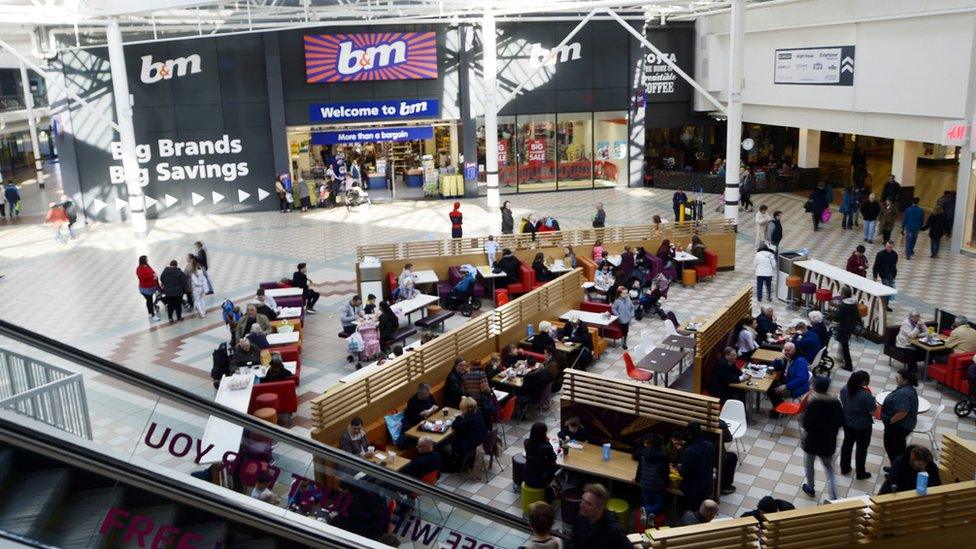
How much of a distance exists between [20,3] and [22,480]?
22870 mm

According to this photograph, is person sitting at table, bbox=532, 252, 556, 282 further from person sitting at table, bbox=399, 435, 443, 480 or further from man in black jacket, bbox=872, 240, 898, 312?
person sitting at table, bbox=399, 435, 443, 480

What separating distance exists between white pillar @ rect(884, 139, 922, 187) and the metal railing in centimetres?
2495

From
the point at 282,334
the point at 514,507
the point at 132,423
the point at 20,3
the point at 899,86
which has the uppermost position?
the point at 20,3

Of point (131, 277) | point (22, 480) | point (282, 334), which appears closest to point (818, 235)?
point (282, 334)

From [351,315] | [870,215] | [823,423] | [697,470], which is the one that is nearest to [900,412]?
[823,423]

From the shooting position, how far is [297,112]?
28703 mm

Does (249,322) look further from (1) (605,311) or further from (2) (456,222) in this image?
(2) (456,222)

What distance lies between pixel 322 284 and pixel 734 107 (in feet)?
39.1

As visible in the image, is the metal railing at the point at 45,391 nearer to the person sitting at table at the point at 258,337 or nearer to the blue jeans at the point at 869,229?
the person sitting at table at the point at 258,337

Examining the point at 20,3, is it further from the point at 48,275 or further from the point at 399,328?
the point at 399,328

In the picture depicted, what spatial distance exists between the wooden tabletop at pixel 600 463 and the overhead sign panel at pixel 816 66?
19.3 meters

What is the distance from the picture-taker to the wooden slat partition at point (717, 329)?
1223 cm

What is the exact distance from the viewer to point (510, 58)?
30125mm

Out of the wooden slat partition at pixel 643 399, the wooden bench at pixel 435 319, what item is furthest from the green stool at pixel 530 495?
the wooden bench at pixel 435 319
